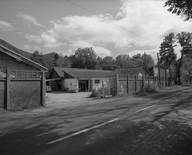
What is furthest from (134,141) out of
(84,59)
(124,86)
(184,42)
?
(84,59)

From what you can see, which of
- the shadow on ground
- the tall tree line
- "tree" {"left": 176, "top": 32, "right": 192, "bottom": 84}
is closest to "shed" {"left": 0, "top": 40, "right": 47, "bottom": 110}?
the shadow on ground

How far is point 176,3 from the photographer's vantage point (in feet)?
21.4

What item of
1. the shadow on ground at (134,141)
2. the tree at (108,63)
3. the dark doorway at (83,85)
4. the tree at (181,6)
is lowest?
the shadow on ground at (134,141)

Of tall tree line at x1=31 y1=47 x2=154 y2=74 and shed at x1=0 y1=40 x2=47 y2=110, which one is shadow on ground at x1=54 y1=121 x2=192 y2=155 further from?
tall tree line at x1=31 y1=47 x2=154 y2=74

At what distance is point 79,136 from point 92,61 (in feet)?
218

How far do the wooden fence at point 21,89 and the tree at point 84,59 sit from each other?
58.3m

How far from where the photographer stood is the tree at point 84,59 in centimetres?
6875

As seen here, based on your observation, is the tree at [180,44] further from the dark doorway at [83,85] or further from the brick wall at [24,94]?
the brick wall at [24,94]

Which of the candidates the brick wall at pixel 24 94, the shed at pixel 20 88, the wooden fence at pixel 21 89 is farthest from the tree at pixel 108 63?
the brick wall at pixel 24 94

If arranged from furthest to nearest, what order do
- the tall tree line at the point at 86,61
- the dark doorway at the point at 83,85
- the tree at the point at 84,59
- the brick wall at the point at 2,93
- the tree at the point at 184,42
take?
the tree at the point at 84,59
the tall tree line at the point at 86,61
the tree at the point at 184,42
the dark doorway at the point at 83,85
the brick wall at the point at 2,93

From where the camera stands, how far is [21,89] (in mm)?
9750

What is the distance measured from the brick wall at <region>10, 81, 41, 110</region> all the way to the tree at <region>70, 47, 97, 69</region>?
5845 cm

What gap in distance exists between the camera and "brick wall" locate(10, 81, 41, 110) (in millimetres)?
9387

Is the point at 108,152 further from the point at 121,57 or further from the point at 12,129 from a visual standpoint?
the point at 121,57
